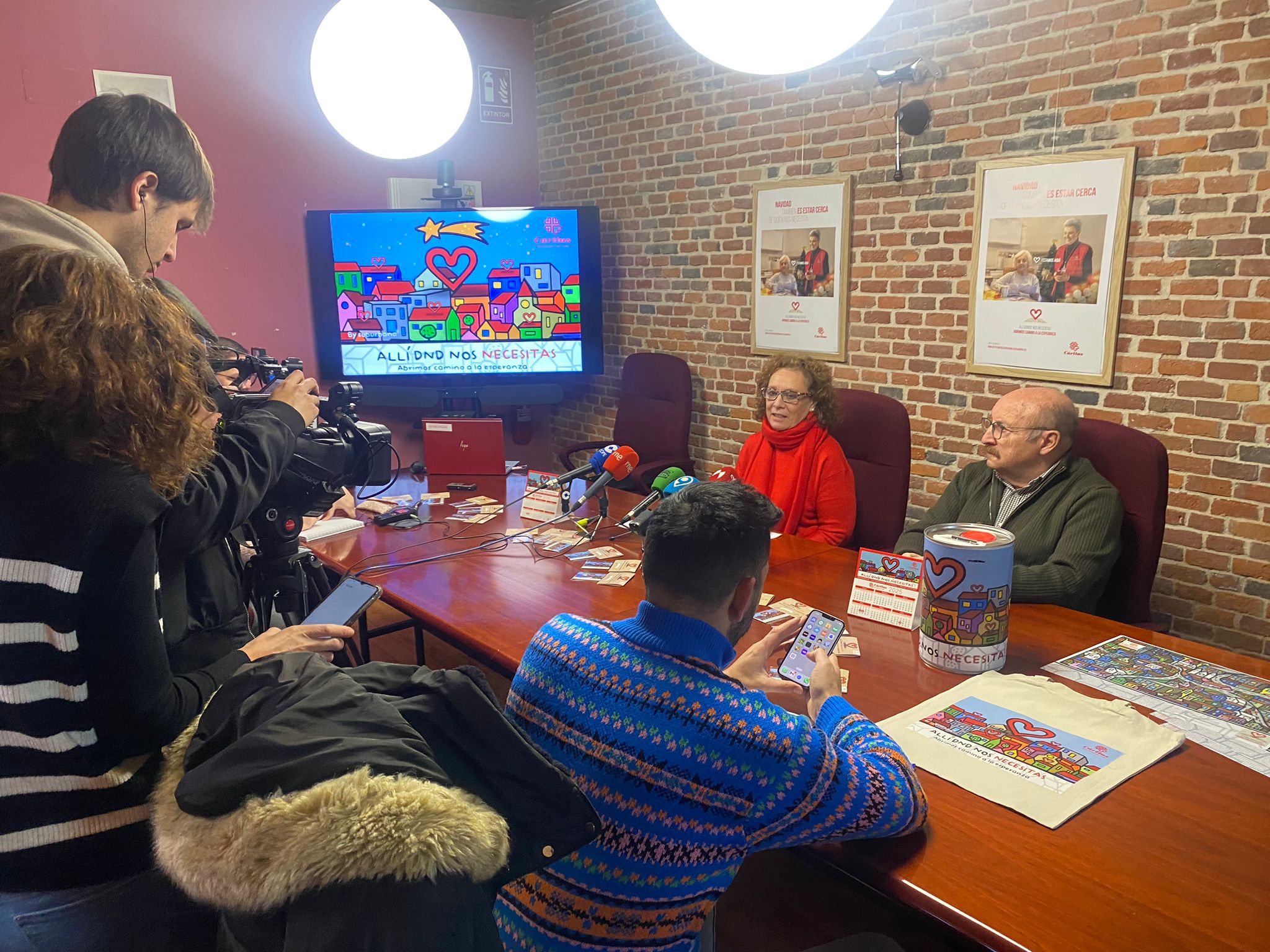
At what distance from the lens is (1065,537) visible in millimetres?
2264

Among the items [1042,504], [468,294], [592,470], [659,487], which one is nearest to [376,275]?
[468,294]

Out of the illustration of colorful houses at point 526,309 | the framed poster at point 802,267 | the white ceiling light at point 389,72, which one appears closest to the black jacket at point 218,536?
the white ceiling light at point 389,72

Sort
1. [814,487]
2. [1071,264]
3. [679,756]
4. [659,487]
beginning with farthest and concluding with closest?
[1071,264] → [814,487] → [659,487] → [679,756]

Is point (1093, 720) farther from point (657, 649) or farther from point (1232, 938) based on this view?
point (657, 649)

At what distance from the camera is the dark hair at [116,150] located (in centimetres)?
173

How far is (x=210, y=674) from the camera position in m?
1.25

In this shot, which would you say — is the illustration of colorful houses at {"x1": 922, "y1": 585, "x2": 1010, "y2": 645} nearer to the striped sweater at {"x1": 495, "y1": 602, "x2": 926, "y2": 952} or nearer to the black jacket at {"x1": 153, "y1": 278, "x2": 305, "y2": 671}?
the striped sweater at {"x1": 495, "y1": 602, "x2": 926, "y2": 952}

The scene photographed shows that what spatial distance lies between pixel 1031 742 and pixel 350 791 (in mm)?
1090

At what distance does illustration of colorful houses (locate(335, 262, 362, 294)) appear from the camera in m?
4.73

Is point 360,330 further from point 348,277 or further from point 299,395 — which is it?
point 299,395

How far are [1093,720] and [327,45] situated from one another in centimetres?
328

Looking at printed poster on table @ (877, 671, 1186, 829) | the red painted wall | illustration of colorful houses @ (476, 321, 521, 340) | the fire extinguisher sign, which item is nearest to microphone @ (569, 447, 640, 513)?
printed poster on table @ (877, 671, 1186, 829)

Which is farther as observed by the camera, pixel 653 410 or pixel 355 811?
pixel 653 410

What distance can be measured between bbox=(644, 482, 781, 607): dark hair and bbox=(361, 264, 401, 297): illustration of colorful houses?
12.6ft
